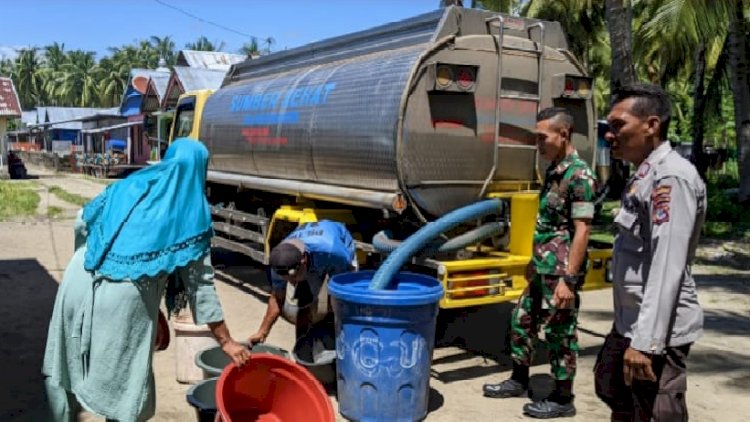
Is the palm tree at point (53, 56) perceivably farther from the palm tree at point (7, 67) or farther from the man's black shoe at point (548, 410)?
the man's black shoe at point (548, 410)

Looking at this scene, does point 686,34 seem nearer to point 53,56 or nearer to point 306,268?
point 306,268

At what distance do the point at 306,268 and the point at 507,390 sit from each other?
189 centimetres

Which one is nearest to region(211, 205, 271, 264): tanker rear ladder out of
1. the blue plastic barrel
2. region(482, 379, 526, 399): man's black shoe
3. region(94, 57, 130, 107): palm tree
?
region(482, 379, 526, 399): man's black shoe

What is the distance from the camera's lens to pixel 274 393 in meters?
3.54

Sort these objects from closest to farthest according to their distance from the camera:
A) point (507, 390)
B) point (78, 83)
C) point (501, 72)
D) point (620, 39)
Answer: point (507, 390)
point (501, 72)
point (620, 39)
point (78, 83)

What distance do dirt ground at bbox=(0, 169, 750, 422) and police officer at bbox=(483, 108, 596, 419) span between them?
1.08 ft

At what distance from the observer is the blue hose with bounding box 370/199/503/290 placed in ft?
15.2

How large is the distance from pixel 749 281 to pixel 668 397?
8.73 m

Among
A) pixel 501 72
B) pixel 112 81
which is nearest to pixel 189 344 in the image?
pixel 501 72

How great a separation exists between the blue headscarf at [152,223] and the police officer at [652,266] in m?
1.79

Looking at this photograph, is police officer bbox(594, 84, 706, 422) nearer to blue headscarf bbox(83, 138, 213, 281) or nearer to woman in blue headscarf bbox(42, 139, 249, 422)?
woman in blue headscarf bbox(42, 139, 249, 422)

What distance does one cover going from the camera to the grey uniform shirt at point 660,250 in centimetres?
262

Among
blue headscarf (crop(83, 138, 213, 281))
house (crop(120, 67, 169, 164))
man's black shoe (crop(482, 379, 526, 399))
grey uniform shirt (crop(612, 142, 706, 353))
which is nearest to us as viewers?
grey uniform shirt (crop(612, 142, 706, 353))

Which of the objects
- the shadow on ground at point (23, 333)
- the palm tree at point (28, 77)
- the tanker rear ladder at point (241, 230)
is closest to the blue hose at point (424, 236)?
the shadow on ground at point (23, 333)
